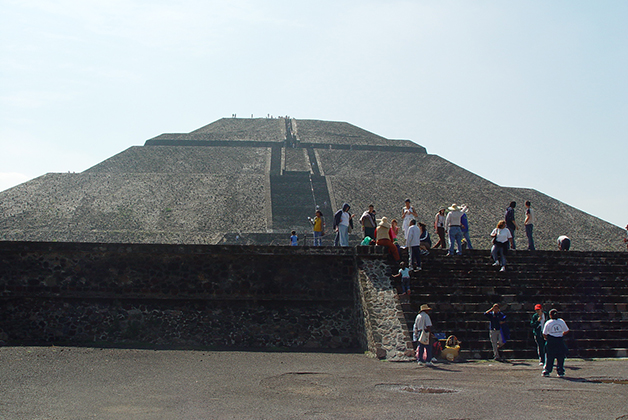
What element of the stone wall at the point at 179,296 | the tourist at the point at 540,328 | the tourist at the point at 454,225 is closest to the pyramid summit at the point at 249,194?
the stone wall at the point at 179,296

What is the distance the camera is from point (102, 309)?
46.7ft

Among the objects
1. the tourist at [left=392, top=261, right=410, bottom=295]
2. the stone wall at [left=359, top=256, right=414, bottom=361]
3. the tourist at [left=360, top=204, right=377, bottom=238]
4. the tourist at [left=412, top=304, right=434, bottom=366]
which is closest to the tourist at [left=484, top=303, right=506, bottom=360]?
the tourist at [left=412, top=304, right=434, bottom=366]

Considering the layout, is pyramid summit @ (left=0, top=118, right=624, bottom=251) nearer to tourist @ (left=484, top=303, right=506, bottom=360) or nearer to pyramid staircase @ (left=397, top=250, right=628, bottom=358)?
pyramid staircase @ (left=397, top=250, right=628, bottom=358)

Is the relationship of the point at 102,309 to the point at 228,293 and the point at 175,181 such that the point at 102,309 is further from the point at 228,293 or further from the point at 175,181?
the point at 175,181

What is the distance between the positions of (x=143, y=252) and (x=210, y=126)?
49201 mm

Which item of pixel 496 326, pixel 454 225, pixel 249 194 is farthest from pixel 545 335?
pixel 249 194

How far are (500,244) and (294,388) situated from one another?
7415 mm

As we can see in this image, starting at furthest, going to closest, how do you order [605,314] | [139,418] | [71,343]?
[71,343] < [605,314] < [139,418]

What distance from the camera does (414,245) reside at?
536 inches

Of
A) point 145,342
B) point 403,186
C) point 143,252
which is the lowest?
point 145,342

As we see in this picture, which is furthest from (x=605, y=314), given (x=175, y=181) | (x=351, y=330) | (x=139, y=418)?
(x=175, y=181)

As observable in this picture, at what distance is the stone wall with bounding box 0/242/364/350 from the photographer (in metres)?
14.2

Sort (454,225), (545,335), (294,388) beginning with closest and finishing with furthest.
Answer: (294,388), (545,335), (454,225)

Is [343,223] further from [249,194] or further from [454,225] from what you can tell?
[249,194]
